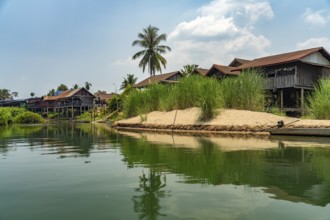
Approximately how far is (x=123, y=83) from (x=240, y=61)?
26215 millimetres

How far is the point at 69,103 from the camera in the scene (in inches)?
2490

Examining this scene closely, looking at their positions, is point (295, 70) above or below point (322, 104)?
above

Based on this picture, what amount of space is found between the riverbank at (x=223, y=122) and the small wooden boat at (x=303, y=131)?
34 centimetres

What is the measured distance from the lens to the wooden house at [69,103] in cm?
6162

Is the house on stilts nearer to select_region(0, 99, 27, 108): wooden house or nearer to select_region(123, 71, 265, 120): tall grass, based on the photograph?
select_region(0, 99, 27, 108): wooden house

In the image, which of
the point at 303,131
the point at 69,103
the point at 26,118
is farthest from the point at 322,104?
the point at 69,103

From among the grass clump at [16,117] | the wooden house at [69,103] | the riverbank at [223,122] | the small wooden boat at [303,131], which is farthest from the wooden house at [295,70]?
the wooden house at [69,103]

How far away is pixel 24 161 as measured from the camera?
880cm

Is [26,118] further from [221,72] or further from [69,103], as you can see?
[221,72]

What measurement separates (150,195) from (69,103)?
6101 centimetres

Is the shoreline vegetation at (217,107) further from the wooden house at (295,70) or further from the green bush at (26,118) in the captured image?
the green bush at (26,118)

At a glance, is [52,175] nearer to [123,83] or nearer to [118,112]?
[118,112]

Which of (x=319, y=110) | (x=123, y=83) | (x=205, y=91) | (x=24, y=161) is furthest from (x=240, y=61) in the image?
(x=24, y=161)

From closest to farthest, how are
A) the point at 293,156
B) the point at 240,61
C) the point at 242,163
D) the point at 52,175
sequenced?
1. the point at 52,175
2. the point at 242,163
3. the point at 293,156
4. the point at 240,61
